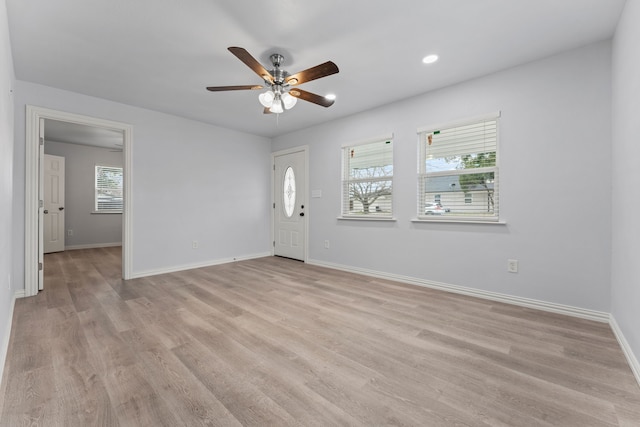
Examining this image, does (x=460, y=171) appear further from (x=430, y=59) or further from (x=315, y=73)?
(x=315, y=73)

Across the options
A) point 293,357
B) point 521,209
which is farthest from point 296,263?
point 521,209

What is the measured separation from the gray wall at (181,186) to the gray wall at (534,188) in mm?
2946

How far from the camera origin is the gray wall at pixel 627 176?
5.82 ft

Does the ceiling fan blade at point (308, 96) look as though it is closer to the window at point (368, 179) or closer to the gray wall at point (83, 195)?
the window at point (368, 179)

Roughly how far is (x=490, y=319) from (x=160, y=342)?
2866 mm

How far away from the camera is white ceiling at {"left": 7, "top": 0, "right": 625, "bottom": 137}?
2.09 m

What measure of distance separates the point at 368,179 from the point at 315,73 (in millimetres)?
2214

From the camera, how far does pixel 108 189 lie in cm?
725

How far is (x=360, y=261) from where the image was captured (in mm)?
4328

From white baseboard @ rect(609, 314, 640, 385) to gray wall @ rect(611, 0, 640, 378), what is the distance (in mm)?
32

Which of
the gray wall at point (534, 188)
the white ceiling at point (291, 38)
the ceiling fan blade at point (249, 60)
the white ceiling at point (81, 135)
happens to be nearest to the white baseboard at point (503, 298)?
the gray wall at point (534, 188)

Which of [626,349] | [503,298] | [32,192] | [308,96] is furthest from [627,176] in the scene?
[32,192]

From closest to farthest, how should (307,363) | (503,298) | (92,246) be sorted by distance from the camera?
(307,363)
(503,298)
(92,246)

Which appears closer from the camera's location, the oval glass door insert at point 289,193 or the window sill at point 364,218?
the window sill at point 364,218
